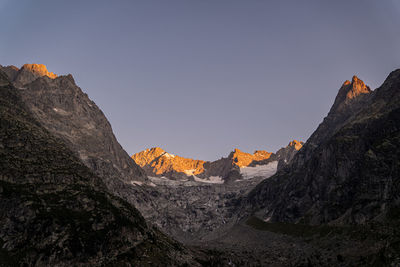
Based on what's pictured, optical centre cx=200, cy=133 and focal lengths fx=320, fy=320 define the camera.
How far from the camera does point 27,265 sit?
2830 inches

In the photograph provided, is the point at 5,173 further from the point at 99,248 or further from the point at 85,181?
the point at 99,248

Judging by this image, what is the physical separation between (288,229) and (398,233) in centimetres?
12066

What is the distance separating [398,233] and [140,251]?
66785 mm

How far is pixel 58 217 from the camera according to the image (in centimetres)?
8844

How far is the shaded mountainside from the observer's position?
78812 mm

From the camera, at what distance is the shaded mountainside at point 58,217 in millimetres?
78812

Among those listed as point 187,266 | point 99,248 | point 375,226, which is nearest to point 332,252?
point 375,226

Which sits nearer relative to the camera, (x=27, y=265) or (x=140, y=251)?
(x=27, y=265)

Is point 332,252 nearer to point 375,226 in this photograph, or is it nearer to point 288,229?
point 375,226

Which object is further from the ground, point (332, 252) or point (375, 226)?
point (375, 226)

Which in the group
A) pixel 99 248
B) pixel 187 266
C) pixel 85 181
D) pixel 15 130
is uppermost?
pixel 15 130

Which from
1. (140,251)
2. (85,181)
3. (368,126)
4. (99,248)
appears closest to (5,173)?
(85,181)

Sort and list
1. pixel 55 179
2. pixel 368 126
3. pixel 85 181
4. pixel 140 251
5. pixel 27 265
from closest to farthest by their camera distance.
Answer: pixel 27 265, pixel 140 251, pixel 55 179, pixel 85 181, pixel 368 126

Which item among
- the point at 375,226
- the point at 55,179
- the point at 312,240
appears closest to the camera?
the point at 375,226
